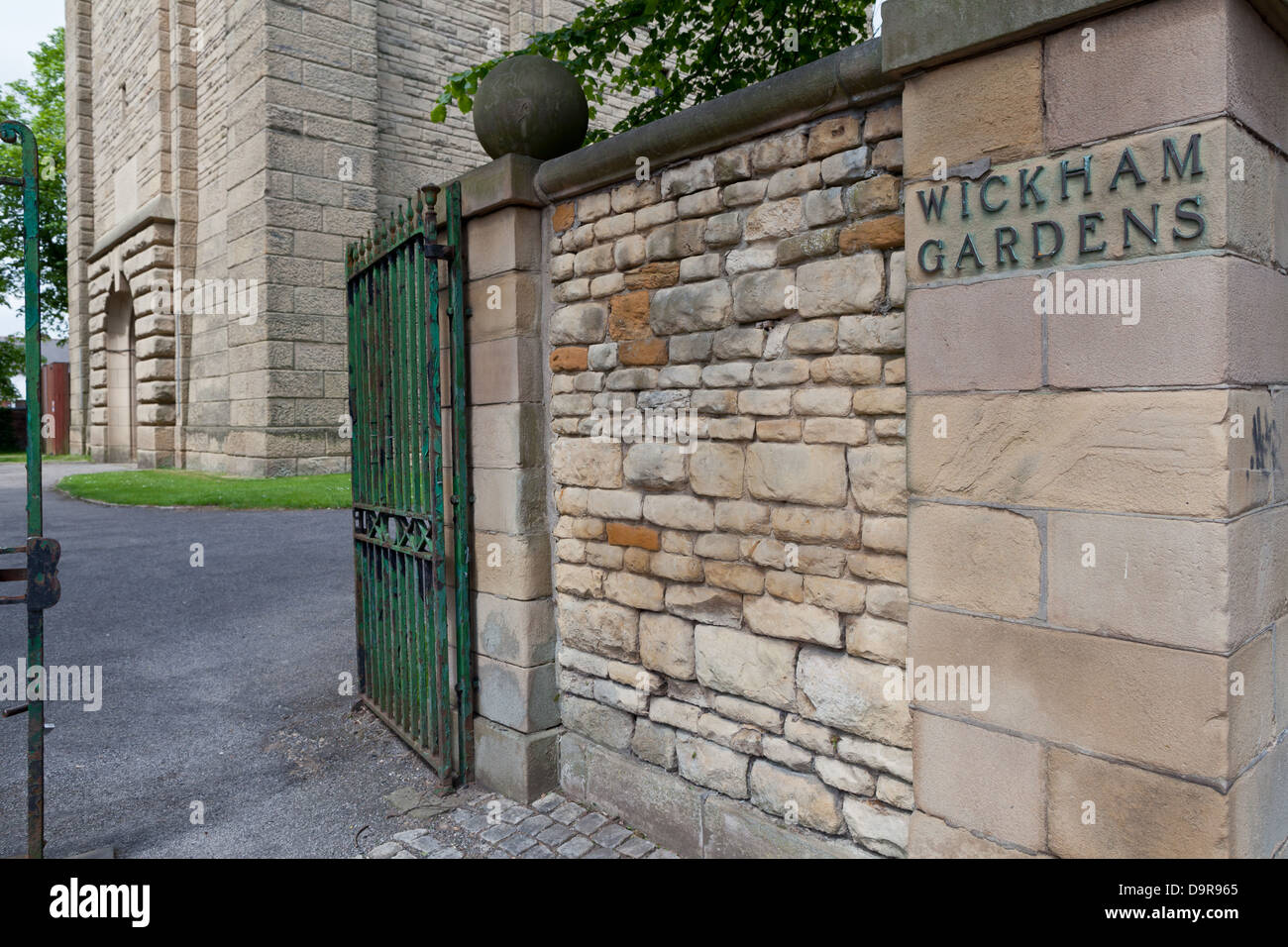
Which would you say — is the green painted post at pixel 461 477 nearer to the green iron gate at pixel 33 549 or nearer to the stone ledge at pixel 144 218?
the green iron gate at pixel 33 549

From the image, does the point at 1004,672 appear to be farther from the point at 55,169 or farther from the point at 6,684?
the point at 55,169

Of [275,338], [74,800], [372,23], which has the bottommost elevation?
[74,800]

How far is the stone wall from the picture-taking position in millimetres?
2590

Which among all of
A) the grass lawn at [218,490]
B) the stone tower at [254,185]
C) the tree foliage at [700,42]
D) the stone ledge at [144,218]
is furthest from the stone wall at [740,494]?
the stone ledge at [144,218]

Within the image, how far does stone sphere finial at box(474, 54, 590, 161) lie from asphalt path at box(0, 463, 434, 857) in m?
2.84

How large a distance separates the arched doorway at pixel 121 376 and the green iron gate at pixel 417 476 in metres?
16.5

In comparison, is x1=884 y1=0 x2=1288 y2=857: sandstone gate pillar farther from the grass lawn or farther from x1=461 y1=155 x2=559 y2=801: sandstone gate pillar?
the grass lawn

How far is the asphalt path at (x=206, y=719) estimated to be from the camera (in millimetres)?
3416

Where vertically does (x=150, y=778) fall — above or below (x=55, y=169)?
below

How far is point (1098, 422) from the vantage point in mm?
2045

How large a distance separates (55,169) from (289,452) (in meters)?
18.7

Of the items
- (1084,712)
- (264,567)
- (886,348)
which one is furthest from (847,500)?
(264,567)

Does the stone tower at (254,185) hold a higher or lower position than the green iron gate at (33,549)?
higher

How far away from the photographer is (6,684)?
15.4 feet
